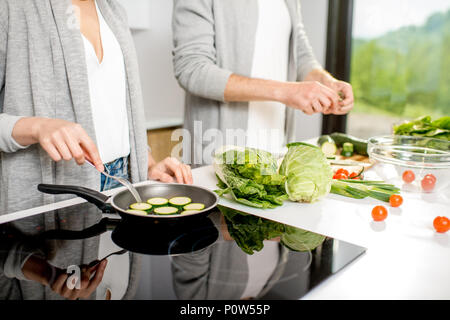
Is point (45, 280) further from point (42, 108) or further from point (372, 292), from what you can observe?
point (42, 108)

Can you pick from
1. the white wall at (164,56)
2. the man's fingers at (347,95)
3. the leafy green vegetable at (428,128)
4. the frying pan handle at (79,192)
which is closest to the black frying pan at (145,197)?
the frying pan handle at (79,192)

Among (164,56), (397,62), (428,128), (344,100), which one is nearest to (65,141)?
(344,100)

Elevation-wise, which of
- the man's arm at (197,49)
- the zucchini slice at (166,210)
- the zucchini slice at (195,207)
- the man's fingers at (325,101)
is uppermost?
the man's arm at (197,49)

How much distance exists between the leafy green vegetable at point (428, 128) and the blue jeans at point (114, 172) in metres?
1.06

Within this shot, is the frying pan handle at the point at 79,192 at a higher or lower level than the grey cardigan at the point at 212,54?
lower

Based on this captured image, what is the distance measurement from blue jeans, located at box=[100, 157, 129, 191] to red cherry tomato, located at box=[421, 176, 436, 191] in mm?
865

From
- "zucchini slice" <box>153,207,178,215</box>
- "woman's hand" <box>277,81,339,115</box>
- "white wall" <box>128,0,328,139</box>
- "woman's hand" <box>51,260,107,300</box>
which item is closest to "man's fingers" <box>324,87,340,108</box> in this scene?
"woman's hand" <box>277,81,339,115</box>

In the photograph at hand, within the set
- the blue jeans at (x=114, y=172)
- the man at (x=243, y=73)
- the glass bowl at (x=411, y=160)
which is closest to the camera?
the glass bowl at (x=411, y=160)

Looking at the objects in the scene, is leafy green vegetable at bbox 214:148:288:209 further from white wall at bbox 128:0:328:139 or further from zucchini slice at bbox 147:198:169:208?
white wall at bbox 128:0:328:139

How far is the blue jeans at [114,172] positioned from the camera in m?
1.26

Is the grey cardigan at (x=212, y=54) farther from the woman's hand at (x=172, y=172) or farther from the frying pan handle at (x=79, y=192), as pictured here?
the frying pan handle at (x=79, y=192)

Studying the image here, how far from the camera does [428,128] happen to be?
154 centimetres

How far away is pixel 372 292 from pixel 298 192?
391mm
